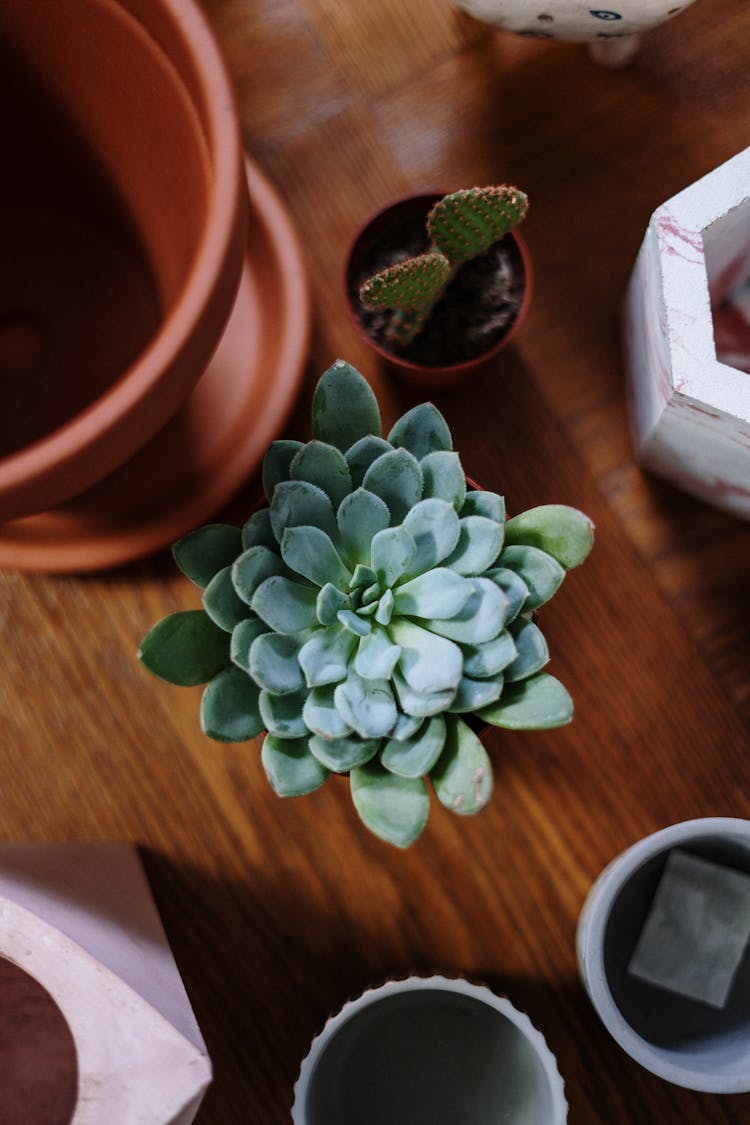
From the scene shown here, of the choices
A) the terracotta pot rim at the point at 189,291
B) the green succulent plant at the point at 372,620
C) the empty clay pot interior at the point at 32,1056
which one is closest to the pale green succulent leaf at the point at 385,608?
the green succulent plant at the point at 372,620

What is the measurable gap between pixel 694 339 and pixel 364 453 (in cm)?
15

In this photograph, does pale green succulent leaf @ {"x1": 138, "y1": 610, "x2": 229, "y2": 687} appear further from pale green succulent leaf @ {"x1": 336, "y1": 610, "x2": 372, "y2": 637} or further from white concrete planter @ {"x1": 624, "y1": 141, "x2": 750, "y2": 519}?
white concrete planter @ {"x1": 624, "y1": 141, "x2": 750, "y2": 519}

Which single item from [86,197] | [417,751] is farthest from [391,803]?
[86,197]

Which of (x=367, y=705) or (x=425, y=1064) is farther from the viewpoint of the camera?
(x=425, y=1064)

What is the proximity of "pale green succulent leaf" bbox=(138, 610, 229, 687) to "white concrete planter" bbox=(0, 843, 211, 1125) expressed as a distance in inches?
4.0

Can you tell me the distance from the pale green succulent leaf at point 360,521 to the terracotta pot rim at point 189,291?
3.5 inches

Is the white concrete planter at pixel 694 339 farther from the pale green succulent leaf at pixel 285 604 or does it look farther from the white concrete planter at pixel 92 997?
the white concrete planter at pixel 92 997

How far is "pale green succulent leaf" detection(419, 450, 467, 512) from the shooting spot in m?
0.41

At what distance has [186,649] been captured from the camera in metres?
0.42

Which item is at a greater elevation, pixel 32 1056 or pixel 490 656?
pixel 490 656

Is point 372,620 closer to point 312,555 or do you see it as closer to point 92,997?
point 312,555

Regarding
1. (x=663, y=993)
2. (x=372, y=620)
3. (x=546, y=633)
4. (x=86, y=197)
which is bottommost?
(x=663, y=993)

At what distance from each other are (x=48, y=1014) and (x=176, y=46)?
418mm

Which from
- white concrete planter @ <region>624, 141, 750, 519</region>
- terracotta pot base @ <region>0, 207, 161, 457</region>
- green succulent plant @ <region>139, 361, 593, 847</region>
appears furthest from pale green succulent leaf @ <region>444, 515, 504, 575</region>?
terracotta pot base @ <region>0, 207, 161, 457</region>
